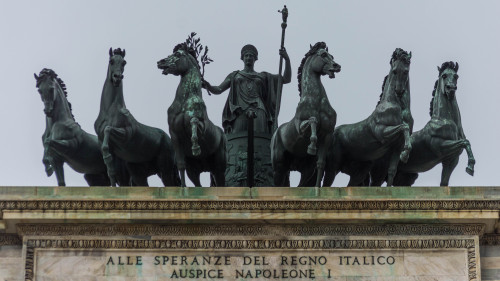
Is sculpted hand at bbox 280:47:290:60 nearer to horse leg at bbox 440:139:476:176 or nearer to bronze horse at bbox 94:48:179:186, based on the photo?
bronze horse at bbox 94:48:179:186

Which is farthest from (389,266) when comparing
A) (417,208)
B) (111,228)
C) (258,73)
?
(258,73)

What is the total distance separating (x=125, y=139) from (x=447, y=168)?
18.9 feet

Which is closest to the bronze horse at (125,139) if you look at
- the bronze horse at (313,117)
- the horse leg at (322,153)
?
the bronze horse at (313,117)

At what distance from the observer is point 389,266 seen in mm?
39625

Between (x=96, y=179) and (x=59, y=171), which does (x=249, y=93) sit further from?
(x=59, y=171)

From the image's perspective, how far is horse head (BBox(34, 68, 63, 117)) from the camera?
42281 mm

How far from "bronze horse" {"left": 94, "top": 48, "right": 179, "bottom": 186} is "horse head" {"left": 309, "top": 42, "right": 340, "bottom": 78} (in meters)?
3.10

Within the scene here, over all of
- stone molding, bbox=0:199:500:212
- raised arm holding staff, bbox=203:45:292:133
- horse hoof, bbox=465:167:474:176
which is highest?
raised arm holding staff, bbox=203:45:292:133

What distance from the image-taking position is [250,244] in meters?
39.8

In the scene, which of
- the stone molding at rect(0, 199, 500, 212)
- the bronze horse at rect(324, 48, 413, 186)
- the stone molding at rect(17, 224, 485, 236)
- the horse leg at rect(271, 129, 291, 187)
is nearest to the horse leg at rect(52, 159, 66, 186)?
the stone molding at rect(0, 199, 500, 212)

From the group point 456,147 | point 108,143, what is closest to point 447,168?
point 456,147

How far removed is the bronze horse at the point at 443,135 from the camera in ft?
139

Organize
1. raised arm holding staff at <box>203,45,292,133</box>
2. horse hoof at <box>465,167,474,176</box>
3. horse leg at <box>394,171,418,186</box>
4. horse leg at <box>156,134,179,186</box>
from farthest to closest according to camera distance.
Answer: raised arm holding staff at <box>203,45,292,133</box>
horse leg at <box>394,171,418,186</box>
horse leg at <box>156,134,179,186</box>
horse hoof at <box>465,167,474,176</box>

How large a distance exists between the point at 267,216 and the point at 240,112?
6.28m
